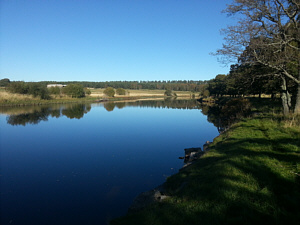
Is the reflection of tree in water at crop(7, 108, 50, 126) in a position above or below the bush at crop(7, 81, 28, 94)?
below

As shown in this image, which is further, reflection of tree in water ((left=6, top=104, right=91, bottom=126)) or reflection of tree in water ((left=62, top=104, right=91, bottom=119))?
reflection of tree in water ((left=62, top=104, right=91, bottom=119))

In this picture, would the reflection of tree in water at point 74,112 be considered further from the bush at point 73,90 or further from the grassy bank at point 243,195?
the bush at point 73,90

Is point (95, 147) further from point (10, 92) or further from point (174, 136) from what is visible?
point (10, 92)

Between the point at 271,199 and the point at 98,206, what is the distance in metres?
6.34

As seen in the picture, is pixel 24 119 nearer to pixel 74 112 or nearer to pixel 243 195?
pixel 74 112

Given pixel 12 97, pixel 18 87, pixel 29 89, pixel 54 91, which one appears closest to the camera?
pixel 12 97

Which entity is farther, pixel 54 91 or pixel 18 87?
pixel 54 91

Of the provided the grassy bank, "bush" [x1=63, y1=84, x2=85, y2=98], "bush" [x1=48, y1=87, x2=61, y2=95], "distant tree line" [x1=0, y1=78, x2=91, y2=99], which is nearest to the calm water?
the grassy bank

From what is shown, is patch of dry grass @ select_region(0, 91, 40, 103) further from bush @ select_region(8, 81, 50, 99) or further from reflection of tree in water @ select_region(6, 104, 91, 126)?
reflection of tree in water @ select_region(6, 104, 91, 126)

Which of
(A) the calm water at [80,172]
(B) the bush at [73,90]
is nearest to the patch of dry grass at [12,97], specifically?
→ (B) the bush at [73,90]

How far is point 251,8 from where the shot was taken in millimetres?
12828

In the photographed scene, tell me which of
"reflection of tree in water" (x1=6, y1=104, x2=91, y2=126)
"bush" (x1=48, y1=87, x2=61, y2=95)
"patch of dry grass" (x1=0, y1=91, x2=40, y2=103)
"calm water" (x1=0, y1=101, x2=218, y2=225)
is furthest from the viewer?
"bush" (x1=48, y1=87, x2=61, y2=95)

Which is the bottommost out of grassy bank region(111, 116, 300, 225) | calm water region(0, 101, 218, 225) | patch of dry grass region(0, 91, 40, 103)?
calm water region(0, 101, 218, 225)

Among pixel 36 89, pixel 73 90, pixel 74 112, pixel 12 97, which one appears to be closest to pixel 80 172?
pixel 74 112
